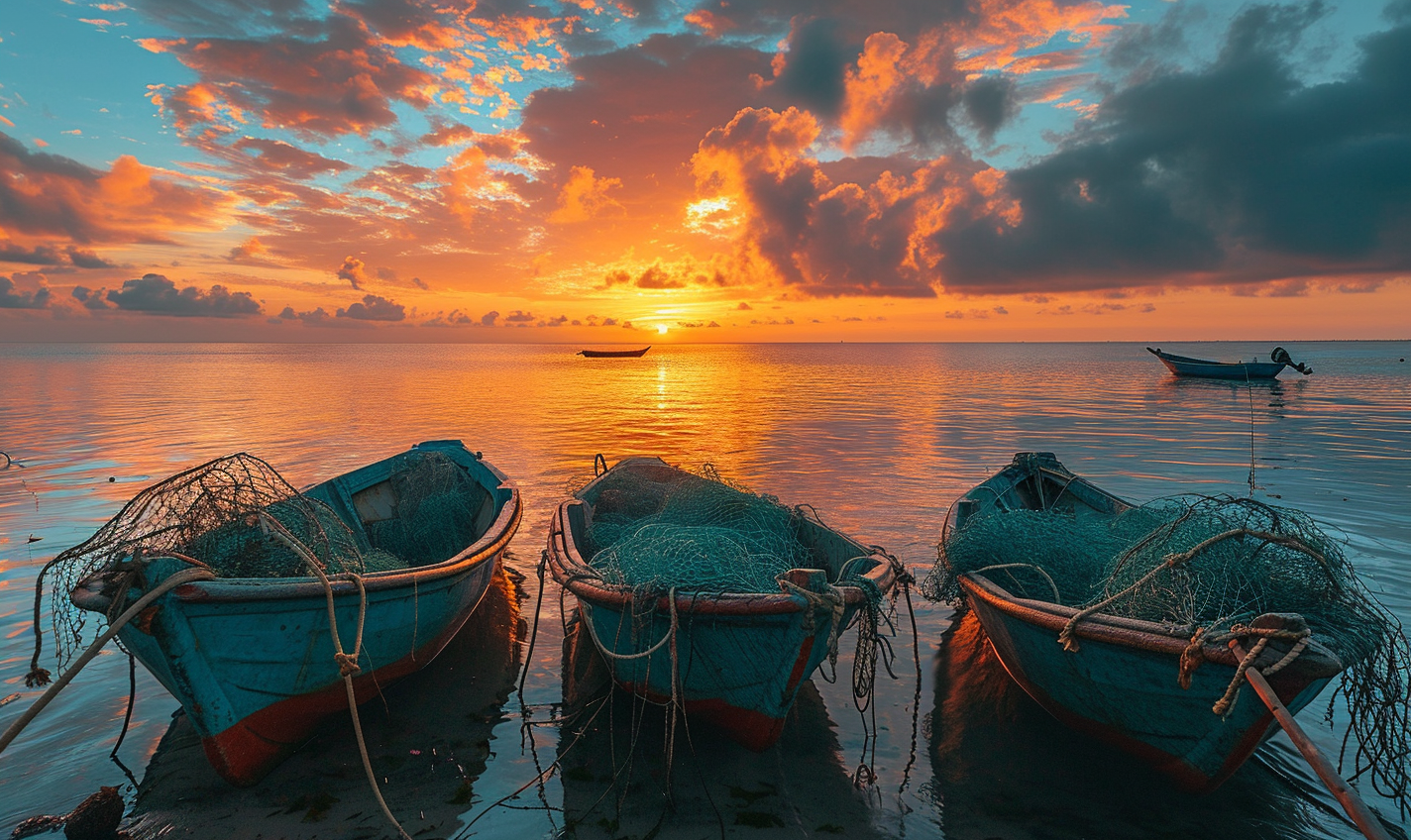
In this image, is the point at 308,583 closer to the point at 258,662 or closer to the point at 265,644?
the point at 265,644

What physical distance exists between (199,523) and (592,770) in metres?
3.72

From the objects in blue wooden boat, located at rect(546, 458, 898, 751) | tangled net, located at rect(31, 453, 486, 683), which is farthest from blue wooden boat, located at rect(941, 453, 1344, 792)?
tangled net, located at rect(31, 453, 486, 683)

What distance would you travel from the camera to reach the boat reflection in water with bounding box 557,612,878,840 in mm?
4590

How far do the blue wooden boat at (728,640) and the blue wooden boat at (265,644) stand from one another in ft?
4.83

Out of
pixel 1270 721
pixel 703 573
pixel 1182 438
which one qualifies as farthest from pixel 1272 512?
pixel 1182 438

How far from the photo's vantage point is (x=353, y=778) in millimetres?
5027

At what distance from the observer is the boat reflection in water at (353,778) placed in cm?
451

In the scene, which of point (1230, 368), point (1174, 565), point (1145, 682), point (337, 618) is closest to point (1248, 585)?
point (1174, 565)

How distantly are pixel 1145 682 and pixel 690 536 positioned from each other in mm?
3470

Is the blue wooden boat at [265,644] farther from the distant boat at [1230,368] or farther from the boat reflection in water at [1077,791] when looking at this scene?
the distant boat at [1230,368]

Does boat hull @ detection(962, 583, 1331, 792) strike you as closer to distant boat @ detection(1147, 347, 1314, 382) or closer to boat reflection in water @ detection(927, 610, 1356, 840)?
boat reflection in water @ detection(927, 610, 1356, 840)

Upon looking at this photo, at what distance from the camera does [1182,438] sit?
71.5ft

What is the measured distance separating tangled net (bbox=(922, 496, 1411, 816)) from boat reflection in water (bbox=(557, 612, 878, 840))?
2.25 meters

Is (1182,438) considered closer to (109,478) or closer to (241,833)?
(241,833)
